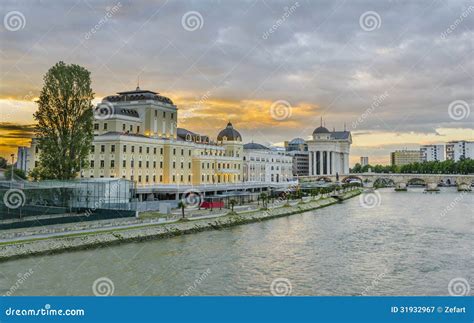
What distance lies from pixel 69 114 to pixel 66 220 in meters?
10.1

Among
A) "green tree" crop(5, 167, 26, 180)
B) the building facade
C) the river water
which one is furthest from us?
the building facade

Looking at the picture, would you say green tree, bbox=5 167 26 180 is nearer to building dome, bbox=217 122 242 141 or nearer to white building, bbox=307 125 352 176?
building dome, bbox=217 122 242 141

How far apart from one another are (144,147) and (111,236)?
27.4 meters

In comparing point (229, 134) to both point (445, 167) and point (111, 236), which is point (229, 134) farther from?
point (445, 167)

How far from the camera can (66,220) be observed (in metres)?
32.4

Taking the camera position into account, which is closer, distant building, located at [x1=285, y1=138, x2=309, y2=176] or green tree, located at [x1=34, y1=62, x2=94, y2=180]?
green tree, located at [x1=34, y1=62, x2=94, y2=180]

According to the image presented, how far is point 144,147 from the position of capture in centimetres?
5744

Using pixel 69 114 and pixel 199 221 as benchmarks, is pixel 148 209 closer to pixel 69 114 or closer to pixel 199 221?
pixel 199 221

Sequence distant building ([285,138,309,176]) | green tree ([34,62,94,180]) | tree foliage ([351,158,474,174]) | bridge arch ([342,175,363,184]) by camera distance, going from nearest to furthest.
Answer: green tree ([34,62,94,180]), tree foliage ([351,158,474,174]), bridge arch ([342,175,363,184]), distant building ([285,138,309,176])

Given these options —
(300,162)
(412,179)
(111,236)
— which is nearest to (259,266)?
(111,236)

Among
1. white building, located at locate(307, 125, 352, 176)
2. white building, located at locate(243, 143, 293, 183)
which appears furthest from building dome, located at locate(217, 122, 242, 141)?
white building, located at locate(307, 125, 352, 176)

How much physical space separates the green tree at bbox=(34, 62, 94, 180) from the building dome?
48379mm

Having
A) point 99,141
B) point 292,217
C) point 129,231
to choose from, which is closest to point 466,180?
point 292,217

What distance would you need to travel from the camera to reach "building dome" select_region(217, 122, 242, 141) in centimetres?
8571
